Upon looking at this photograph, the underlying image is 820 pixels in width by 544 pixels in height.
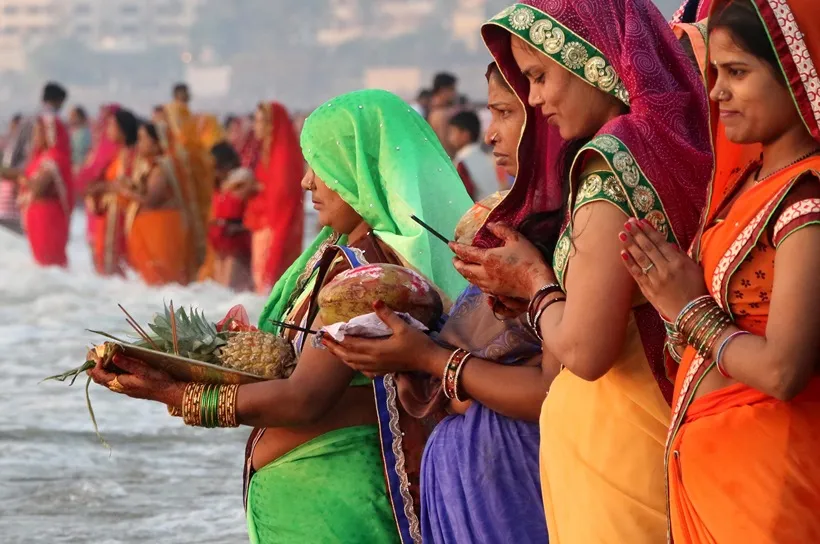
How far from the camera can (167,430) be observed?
843 centimetres

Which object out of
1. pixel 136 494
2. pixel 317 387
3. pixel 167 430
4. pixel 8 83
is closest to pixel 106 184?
pixel 167 430

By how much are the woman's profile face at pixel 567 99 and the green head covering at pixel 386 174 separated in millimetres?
793

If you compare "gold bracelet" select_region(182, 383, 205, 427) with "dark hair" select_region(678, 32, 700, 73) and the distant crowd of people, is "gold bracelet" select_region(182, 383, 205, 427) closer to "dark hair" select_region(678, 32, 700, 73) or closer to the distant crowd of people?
"dark hair" select_region(678, 32, 700, 73)

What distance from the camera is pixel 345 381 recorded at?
129 inches

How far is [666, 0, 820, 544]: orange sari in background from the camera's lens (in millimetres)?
2145

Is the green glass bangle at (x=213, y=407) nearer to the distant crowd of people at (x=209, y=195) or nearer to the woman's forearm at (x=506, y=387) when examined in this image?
the woman's forearm at (x=506, y=387)

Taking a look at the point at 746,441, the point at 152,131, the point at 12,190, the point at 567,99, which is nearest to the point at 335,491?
the point at 567,99

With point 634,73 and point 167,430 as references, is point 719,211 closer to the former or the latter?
point 634,73

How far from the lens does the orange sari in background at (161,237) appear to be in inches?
531

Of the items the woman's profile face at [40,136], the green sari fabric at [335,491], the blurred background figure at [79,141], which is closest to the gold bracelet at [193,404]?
the green sari fabric at [335,491]

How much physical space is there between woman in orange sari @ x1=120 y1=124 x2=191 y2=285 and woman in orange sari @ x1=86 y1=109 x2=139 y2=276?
74 cm

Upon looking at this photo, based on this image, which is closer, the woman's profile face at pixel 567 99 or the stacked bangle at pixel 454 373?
the woman's profile face at pixel 567 99

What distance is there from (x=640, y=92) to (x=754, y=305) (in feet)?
1.82

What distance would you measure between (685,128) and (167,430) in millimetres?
6211
